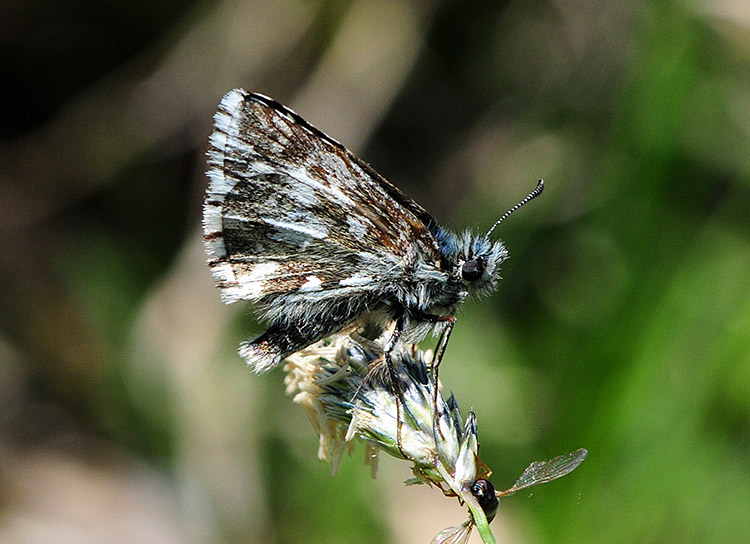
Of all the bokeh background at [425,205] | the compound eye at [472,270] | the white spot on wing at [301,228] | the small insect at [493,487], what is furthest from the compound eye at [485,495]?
the bokeh background at [425,205]

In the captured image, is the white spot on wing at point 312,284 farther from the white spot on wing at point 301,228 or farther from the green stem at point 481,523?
the green stem at point 481,523

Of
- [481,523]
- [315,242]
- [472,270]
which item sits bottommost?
[481,523]

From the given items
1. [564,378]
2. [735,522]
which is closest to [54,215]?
[564,378]

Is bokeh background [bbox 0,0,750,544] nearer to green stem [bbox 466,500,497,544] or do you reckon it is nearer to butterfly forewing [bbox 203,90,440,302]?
butterfly forewing [bbox 203,90,440,302]

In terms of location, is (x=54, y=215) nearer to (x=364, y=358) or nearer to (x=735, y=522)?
(x=364, y=358)

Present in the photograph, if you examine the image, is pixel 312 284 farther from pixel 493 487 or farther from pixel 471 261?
pixel 493 487

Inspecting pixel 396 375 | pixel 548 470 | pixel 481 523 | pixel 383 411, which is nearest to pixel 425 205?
pixel 396 375

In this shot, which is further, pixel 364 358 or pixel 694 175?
pixel 694 175
